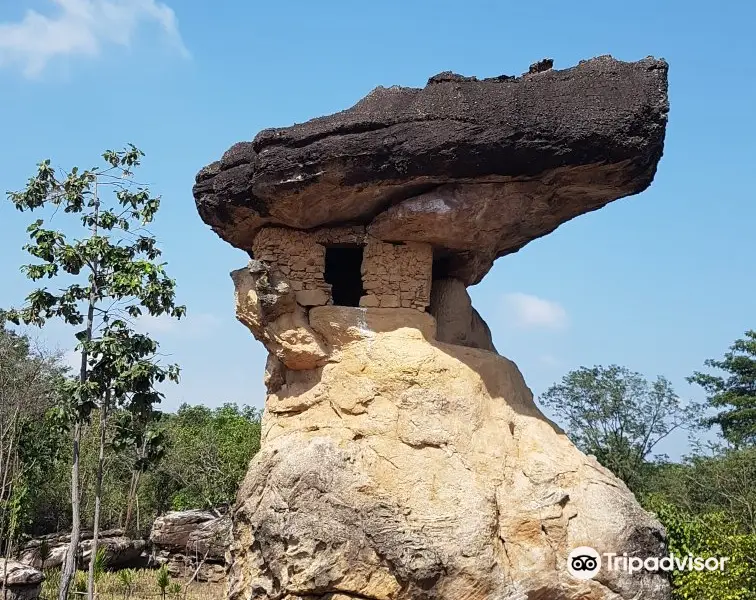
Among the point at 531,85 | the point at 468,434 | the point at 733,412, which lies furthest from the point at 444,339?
the point at 733,412

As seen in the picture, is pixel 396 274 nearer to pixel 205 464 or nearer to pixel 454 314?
pixel 454 314

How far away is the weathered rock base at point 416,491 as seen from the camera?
7.68m

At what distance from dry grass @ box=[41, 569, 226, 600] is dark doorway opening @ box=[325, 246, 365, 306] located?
643 cm

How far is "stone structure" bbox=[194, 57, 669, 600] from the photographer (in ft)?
25.6

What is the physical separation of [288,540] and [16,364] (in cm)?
1080

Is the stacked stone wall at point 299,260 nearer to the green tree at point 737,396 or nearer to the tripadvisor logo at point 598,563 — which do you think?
the tripadvisor logo at point 598,563

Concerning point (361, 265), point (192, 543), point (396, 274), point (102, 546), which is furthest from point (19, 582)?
point (396, 274)

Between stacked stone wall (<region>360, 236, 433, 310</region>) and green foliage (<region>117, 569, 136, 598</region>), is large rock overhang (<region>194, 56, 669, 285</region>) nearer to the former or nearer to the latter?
stacked stone wall (<region>360, 236, 433, 310</region>)

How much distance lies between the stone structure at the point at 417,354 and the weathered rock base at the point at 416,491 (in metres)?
0.02

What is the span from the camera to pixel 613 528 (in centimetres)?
800

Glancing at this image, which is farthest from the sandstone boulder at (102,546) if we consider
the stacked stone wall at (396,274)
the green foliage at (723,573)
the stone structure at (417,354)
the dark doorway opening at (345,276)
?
the green foliage at (723,573)

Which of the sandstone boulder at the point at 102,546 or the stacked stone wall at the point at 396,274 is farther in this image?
the sandstone boulder at the point at 102,546

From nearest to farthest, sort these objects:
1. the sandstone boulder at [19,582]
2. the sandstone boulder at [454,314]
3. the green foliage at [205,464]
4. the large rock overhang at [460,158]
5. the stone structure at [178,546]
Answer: the large rock overhang at [460,158], the sandstone boulder at [454,314], the sandstone boulder at [19,582], the stone structure at [178,546], the green foliage at [205,464]

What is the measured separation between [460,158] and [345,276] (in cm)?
307
